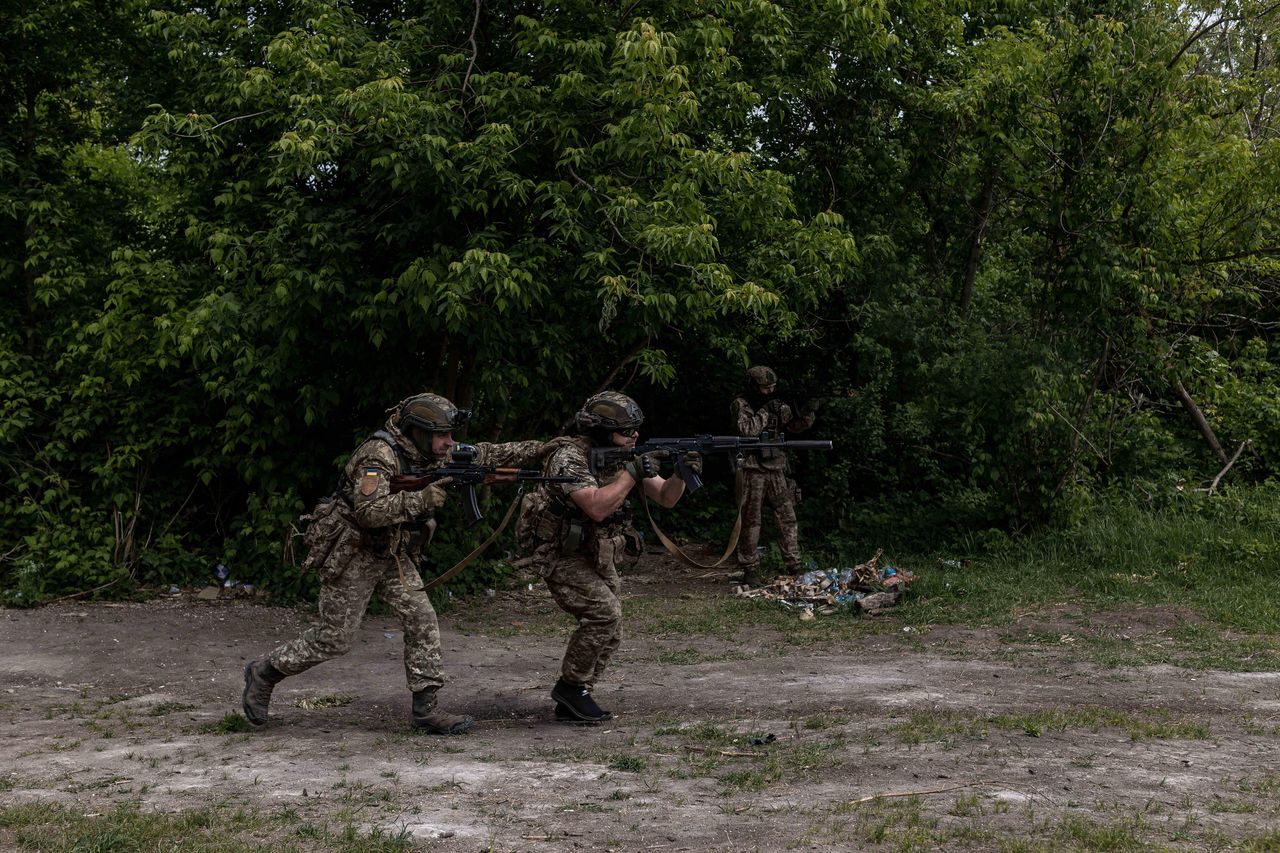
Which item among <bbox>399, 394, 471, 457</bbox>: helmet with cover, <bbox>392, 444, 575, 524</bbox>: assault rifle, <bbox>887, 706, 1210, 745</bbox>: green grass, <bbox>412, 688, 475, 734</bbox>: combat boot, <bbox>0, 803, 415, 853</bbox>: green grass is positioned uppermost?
<bbox>399, 394, 471, 457</bbox>: helmet with cover

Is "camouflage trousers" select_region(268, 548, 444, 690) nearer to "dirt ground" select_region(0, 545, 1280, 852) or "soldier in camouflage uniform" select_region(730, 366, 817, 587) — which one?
"dirt ground" select_region(0, 545, 1280, 852)

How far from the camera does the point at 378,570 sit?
20.8ft

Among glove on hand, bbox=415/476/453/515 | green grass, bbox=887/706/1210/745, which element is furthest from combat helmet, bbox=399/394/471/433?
green grass, bbox=887/706/1210/745

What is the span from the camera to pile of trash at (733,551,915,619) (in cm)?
974

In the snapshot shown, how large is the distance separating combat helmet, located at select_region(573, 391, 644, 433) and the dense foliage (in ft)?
7.03

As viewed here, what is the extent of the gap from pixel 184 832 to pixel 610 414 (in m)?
2.98

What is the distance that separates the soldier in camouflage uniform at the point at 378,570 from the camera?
624 centimetres

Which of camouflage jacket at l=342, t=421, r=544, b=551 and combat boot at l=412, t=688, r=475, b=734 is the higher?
camouflage jacket at l=342, t=421, r=544, b=551

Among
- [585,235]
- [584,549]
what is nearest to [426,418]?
[584,549]

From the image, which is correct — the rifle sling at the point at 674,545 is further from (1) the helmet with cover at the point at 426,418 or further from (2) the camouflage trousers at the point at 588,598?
(1) the helmet with cover at the point at 426,418

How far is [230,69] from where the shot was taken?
29.2 ft

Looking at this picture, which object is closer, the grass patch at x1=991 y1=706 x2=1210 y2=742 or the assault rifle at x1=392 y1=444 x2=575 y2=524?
the grass patch at x1=991 y1=706 x2=1210 y2=742

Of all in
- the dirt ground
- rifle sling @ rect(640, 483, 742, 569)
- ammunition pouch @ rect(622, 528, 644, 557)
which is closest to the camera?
the dirt ground

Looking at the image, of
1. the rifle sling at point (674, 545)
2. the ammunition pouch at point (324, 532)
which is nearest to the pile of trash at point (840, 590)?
the rifle sling at point (674, 545)
